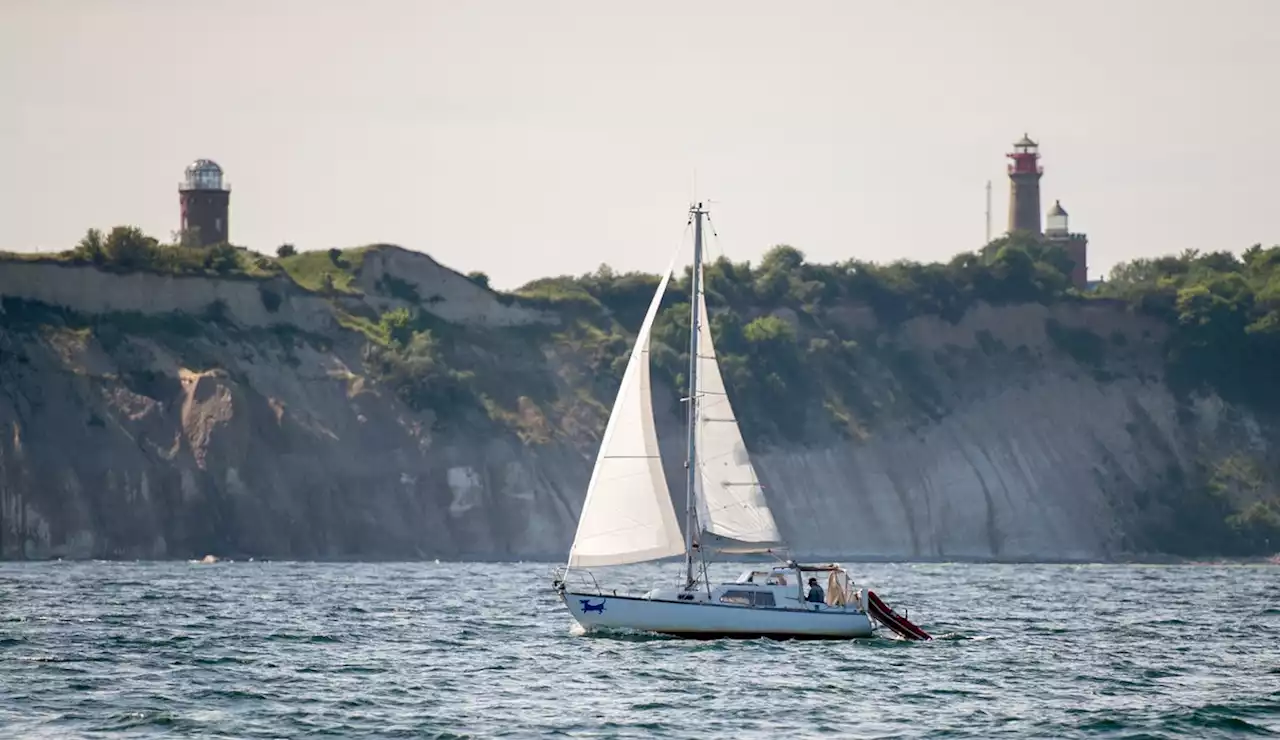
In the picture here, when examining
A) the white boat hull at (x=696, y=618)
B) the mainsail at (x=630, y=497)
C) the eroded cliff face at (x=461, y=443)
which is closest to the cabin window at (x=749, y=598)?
the white boat hull at (x=696, y=618)

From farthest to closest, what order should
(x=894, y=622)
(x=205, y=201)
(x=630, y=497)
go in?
(x=205, y=201)
(x=894, y=622)
(x=630, y=497)

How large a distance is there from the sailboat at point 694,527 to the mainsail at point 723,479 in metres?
0.02

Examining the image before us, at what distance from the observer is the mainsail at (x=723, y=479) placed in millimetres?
50312

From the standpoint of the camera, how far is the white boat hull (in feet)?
165

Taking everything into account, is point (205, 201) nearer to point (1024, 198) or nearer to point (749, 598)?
point (1024, 198)

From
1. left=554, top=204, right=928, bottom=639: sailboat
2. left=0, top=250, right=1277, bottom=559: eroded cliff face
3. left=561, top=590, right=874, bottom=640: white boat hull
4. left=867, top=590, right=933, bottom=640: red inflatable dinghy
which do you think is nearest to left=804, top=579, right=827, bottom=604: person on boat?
left=554, top=204, right=928, bottom=639: sailboat

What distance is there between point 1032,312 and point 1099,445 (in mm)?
13240

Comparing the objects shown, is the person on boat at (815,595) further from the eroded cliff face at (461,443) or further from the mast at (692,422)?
the eroded cliff face at (461,443)

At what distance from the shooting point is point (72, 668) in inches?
1732

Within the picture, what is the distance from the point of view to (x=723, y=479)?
1992 inches

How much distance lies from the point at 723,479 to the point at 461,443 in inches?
2663

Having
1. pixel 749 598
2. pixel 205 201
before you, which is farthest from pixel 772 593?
pixel 205 201

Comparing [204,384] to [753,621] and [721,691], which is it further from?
[721,691]

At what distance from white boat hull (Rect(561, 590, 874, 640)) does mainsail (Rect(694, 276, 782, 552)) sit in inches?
63.2
